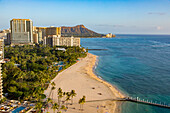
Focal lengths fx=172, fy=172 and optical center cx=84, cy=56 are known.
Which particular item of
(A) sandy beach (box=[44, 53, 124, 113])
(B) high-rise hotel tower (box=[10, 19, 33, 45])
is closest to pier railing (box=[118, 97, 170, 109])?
(A) sandy beach (box=[44, 53, 124, 113])

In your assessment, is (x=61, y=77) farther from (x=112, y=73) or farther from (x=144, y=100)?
(x=144, y=100)

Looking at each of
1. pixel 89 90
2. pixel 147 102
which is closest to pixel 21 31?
pixel 89 90

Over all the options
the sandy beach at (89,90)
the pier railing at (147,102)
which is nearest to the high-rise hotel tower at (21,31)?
the sandy beach at (89,90)

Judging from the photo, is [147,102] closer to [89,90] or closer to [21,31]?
[89,90]

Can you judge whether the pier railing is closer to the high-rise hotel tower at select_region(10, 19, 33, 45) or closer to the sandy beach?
the sandy beach

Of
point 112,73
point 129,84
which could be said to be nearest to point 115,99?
point 129,84

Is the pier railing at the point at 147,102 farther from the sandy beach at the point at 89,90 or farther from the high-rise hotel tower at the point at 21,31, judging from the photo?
the high-rise hotel tower at the point at 21,31
